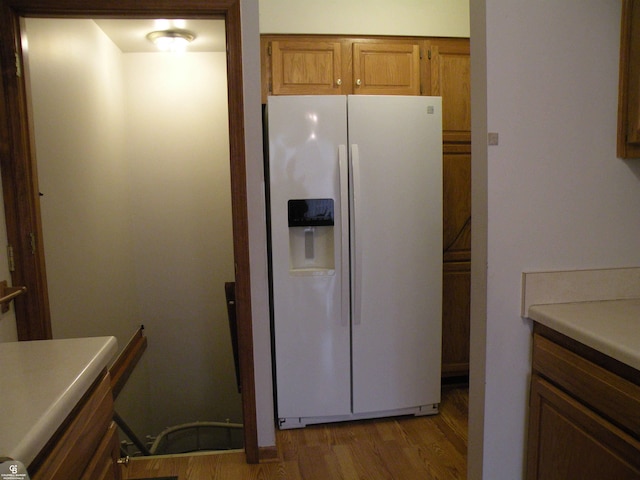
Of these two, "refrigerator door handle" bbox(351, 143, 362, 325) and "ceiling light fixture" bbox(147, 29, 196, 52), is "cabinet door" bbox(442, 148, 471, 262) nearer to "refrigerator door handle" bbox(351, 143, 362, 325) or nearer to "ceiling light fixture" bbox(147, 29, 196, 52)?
"refrigerator door handle" bbox(351, 143, 362, 325)

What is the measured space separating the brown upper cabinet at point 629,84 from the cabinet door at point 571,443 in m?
0.80

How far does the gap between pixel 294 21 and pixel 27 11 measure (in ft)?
4.36

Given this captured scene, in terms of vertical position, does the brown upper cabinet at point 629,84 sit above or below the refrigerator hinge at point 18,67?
below

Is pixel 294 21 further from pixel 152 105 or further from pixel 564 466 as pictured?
pixel 564 466

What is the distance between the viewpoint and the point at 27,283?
5.75 ft

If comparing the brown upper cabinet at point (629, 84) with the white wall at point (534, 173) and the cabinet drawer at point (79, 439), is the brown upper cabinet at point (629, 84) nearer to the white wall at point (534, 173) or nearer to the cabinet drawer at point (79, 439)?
the white wall at point (534, 173)

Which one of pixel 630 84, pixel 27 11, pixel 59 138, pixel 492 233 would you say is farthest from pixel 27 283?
pixel 630 84

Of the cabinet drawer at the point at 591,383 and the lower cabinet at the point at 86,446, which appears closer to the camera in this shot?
the lower cabinet at the point at 86,446

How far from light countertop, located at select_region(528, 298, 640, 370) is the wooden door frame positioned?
124 centimetres

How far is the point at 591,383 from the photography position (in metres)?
1.13

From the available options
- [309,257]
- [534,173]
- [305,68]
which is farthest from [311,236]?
[534,173]

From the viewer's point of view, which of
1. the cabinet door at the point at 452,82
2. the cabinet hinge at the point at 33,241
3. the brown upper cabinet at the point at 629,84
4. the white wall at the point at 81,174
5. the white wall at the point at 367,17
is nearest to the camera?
the brown upper cabinet at the point at 629,84

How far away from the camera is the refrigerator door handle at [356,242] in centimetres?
222

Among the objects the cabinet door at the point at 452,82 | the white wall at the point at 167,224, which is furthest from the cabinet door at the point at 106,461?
the cabinet door at the point at 452,82
